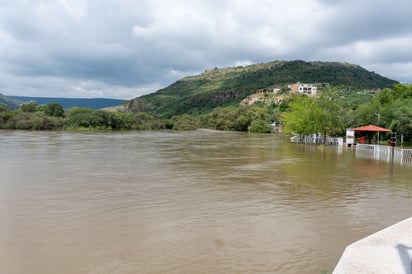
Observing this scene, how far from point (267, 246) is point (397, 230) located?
2169mm

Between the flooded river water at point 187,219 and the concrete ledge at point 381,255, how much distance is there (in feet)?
2.42

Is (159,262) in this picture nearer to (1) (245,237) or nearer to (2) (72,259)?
(2) (72,259)

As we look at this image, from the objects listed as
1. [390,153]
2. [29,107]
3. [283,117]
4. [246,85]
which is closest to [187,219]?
[390,153]

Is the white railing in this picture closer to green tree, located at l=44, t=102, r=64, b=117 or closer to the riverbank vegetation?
the riverbank vegetation

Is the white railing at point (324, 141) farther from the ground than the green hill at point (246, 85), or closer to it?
closer to it

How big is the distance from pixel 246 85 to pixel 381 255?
140 metres

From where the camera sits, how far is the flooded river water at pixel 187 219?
5.24 metres

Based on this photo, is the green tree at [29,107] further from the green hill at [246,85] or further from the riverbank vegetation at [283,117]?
the green hill at [246,85]

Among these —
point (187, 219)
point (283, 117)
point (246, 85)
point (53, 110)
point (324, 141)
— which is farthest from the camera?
point (246, 85)

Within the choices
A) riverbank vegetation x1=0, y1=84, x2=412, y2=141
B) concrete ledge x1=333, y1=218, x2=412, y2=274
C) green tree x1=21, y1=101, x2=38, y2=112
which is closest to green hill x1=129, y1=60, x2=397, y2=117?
riverbank vegetation x1=0, y1=84, x2=412, y2=141

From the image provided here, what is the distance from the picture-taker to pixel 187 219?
7520 millimetres

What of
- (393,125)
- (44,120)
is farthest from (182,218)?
(44,120)

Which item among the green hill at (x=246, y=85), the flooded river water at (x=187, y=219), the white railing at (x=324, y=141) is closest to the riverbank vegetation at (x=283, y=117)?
the white railing at (x=324, y=141)

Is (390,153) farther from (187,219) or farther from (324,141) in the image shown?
(187,219)
